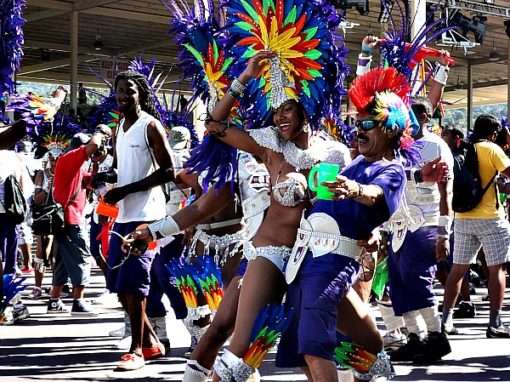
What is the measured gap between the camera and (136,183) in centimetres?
684

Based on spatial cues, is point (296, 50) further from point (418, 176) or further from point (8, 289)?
point (418, 176)

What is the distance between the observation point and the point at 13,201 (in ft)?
26.3

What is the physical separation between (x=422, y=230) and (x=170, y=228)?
8.62 ft

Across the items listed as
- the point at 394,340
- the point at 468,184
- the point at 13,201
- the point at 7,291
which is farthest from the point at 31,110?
the point at 468,184

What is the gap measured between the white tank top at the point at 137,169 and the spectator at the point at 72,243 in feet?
9.77

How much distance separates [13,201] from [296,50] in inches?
151

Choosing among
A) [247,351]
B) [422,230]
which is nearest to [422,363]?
[422,230]

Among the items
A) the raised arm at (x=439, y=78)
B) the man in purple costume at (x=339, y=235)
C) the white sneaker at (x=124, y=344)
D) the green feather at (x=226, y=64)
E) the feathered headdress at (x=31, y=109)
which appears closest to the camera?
the man in purple costume at (x=339, y=235)

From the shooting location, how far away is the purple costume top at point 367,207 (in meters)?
4.50

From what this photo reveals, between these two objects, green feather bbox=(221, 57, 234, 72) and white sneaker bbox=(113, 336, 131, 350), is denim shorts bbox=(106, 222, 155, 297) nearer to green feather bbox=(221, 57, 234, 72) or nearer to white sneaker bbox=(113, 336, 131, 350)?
white sneaker bbox=(113, 336, 131, 350)

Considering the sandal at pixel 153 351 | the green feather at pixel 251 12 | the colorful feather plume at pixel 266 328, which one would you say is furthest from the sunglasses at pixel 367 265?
the sandal at pixel 153 351

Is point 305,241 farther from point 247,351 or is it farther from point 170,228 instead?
point 170,228

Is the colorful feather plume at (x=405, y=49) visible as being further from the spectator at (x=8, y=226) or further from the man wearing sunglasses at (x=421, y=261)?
the spectator at (x=8, y=226)

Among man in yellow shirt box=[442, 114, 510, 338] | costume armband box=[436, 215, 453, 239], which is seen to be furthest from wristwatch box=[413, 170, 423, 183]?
man in yellow shirt box=[442, 114, 510, 338]
